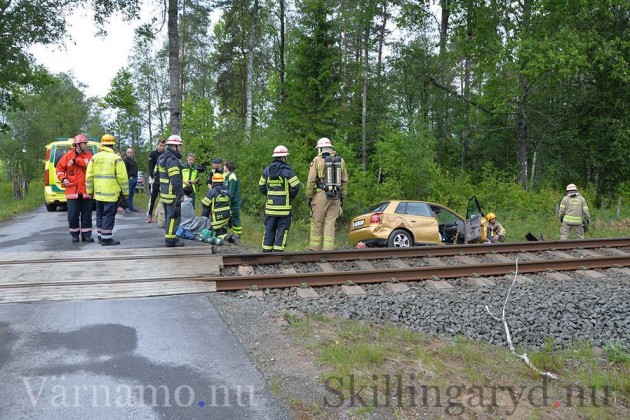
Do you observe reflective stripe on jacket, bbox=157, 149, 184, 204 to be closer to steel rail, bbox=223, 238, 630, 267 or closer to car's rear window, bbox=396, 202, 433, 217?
steel rail, bbox=223, 238, 630, 267

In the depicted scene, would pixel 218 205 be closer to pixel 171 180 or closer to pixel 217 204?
pixel 217 204

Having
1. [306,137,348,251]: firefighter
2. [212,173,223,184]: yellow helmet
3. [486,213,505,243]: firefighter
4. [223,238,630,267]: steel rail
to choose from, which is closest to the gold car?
[486,213,505,243]: firefighter

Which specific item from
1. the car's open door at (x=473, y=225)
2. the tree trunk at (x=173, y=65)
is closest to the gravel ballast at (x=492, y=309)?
the car's open door at (x=473, y=225)

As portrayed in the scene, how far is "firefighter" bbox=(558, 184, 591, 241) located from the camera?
12883 millimetres

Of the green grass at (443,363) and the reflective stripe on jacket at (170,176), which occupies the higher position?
the reflective stripe on jacket at (170,176)

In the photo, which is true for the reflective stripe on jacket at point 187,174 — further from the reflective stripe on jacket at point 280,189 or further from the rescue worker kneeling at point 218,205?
the reflective stripe on jacket at point 280,189

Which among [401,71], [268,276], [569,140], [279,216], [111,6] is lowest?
[268,276]

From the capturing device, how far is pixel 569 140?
93.1ft

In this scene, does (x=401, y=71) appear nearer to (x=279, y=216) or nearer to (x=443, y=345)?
(x=279, y=216)

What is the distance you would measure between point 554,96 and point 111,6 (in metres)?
25.9

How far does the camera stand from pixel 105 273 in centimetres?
706

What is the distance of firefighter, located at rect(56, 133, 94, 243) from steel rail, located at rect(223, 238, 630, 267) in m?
3.44

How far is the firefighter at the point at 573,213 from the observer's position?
12.9m

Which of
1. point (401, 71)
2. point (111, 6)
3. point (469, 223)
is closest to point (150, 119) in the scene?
point (401, 71)
